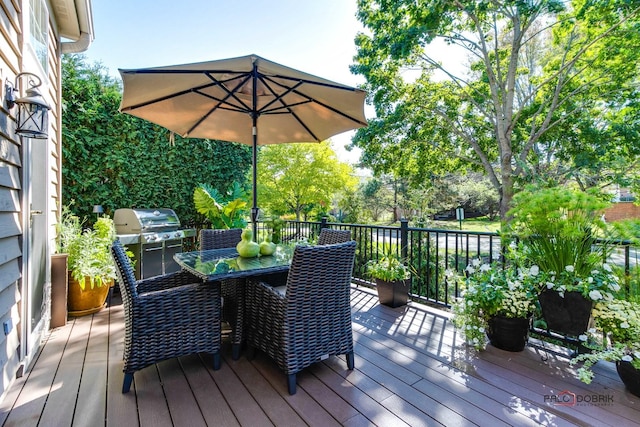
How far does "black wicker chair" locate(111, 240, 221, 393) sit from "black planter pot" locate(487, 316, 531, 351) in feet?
6.86

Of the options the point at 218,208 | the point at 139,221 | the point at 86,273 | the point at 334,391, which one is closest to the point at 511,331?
the point at 334,391

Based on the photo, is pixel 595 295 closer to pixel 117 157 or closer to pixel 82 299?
pixel 82 299

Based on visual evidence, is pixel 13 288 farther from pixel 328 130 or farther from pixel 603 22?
pixel 603 22

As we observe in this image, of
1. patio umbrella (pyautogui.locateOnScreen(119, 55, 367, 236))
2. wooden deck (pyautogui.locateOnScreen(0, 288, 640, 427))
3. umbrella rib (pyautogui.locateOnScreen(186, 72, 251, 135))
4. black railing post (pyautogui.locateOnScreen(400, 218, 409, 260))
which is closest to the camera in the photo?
wooden deck (pyautogui.locateOnScreen(0, 288, 640, 427))

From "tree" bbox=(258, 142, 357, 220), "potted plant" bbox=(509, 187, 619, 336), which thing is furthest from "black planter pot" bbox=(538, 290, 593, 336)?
"tree" bbox=(258, 142, 357, 220)

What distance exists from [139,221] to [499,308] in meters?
4.39

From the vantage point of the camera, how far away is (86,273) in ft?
10.1

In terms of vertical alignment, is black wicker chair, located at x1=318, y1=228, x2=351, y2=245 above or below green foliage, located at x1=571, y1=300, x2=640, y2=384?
above

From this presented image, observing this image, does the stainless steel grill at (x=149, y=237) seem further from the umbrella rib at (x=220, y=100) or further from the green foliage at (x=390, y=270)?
the green foliage at (x=390, y=270)

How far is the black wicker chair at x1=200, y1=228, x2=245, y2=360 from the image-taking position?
220 cm

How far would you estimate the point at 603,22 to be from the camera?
6918 millimetres

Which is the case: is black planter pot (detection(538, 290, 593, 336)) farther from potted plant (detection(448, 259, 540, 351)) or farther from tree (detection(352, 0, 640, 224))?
tree (detection(352, 0, 640, 224))

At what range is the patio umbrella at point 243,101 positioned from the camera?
93.2 inches

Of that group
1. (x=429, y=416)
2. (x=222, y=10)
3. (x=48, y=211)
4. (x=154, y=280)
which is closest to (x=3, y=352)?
(x=154, y=280)
